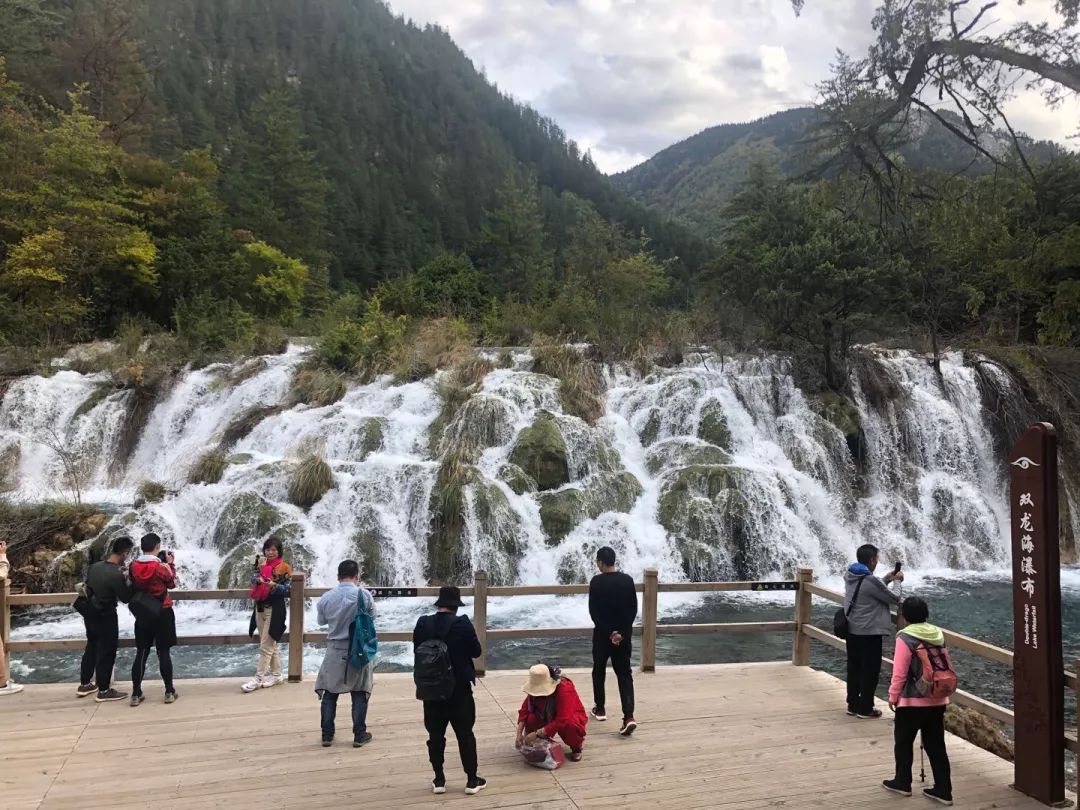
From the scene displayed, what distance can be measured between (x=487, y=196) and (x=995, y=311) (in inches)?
1837

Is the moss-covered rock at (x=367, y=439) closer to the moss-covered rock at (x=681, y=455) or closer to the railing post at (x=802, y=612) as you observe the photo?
the moss-covered rock at (x=681, y=455)

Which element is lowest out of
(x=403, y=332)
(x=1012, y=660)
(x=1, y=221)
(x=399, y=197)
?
(x=1012, y=660)

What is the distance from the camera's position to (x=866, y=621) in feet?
17.4

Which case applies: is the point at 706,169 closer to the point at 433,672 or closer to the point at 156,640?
the point at 156,640

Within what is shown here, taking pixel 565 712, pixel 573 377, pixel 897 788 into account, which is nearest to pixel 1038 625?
pixel 897 788

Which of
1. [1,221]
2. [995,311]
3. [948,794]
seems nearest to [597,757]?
[948,794]

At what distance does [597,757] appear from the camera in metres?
4.77

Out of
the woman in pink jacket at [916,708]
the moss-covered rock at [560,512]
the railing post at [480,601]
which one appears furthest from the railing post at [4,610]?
the moss-covered rock at [560,512]

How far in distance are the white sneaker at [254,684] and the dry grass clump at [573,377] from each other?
34.9 ft

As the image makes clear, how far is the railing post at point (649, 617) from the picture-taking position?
20.7 ft

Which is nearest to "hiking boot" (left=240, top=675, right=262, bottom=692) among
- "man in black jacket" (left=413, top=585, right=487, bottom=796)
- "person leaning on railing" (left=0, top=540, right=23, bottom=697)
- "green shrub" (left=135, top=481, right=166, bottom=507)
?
"person leaning on railing" (left=0, top=540, right=23, bottom=697)

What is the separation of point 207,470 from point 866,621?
465 inches

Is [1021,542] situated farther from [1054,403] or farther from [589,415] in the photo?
[1054,403]

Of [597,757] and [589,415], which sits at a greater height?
[589,415]
